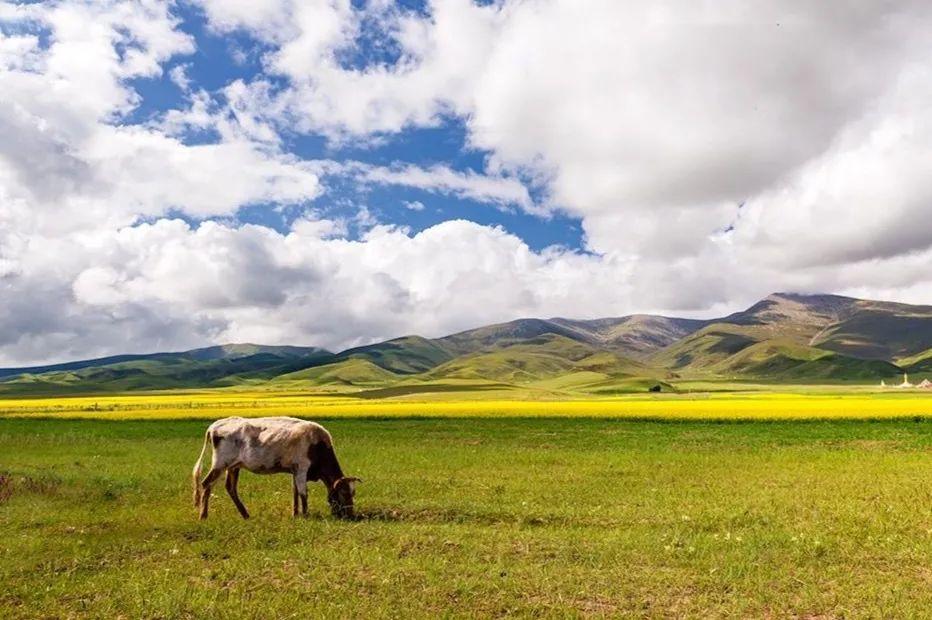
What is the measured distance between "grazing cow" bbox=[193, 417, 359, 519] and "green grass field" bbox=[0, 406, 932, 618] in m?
0.81

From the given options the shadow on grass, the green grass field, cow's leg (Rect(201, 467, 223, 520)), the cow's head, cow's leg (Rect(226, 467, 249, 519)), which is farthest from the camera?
the cow's head

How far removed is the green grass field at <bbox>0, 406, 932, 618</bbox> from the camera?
11023 mm

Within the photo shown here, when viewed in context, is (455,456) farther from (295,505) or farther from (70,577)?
(70,577)

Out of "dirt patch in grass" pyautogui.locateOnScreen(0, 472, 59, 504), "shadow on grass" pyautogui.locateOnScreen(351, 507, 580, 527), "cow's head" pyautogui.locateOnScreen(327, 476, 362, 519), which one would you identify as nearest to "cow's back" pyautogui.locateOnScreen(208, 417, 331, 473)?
"cow's head" pyautogui.locateOnScreen(327, 476, 362, 519)

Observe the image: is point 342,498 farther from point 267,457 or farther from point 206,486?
point 206,486

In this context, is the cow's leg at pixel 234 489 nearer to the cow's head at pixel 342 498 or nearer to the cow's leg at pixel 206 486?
the cow's leg at pixel 206 486

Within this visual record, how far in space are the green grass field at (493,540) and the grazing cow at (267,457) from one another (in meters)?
0.81

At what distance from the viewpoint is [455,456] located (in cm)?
3225

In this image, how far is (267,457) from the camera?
18.5 m

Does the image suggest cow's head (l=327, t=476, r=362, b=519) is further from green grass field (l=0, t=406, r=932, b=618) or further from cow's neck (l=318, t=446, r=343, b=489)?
cow's neck (l=318, t=446, r=343, b=489)

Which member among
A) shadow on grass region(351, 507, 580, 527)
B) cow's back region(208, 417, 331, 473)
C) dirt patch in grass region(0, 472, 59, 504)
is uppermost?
cow's back region(208, 417, 331, 473)

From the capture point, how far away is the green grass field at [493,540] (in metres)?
11.0

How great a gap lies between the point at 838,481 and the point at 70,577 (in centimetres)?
2575

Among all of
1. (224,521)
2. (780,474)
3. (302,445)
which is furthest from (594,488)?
(224,521)
